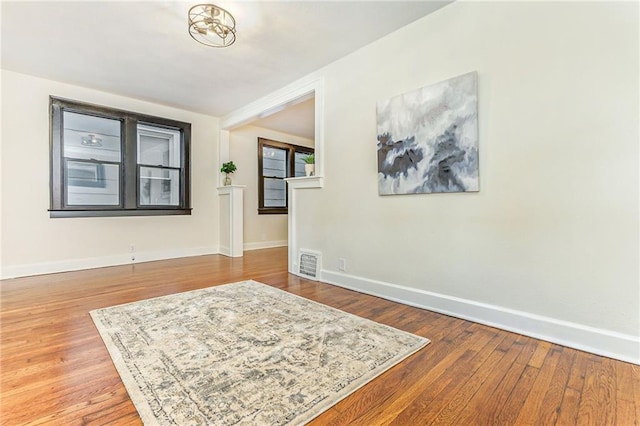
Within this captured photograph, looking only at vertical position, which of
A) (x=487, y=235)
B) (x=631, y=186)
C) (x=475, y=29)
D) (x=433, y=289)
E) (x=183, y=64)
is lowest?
(x=433, y=289)

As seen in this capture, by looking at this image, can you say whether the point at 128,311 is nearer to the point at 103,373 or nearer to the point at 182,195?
the point at 103,373

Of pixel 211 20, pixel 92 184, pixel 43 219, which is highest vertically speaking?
pixel 211 20

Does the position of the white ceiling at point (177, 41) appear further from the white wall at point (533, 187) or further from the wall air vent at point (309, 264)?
the wall air vent at point (309, 264)

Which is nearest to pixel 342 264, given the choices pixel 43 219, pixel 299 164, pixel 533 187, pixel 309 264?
pixel 309 264

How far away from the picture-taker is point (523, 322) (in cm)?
213

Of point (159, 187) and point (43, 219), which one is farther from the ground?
point (159, 187)

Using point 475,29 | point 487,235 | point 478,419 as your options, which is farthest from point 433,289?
point 475,29

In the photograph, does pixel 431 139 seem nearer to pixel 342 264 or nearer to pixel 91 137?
pixel 342 264

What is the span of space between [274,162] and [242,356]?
5.32 m

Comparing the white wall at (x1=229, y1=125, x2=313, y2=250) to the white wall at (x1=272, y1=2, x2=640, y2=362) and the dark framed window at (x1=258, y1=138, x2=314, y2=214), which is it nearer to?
the dark framed window at (x1=258, y1=138, x2=314, y2=214)

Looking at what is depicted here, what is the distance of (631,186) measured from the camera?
1.75m

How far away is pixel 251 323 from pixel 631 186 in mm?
2645

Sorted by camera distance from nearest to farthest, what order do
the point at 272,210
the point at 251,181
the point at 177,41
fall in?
the point at 177,41
the point at 251,181
the point at 272,210

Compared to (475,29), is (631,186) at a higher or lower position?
lower
